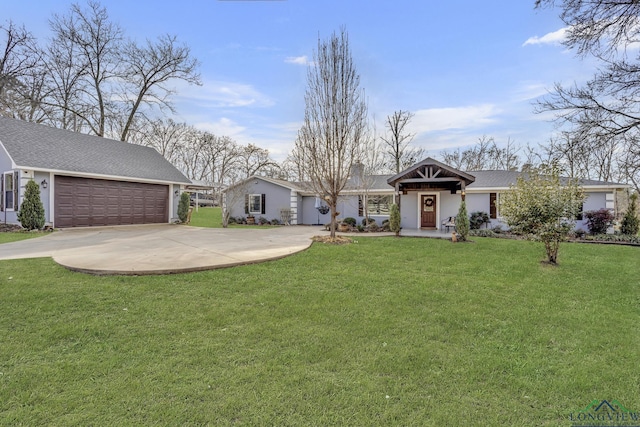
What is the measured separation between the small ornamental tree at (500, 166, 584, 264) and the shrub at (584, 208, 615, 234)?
7621 mm

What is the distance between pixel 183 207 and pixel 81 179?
4.92 m

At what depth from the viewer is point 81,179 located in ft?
44.2

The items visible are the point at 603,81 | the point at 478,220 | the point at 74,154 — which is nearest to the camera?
the point at 603,81

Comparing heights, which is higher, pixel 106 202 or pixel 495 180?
pixel 495 180

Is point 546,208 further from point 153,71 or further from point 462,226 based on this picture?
point 153,71

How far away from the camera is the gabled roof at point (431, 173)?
12219 mm

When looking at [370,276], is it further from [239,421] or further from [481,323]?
[239,421]

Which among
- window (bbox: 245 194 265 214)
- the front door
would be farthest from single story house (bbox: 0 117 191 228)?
the front door

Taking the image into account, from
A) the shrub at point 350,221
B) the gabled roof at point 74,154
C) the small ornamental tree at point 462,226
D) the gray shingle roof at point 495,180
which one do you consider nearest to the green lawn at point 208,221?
the gabled roof at point 74,154

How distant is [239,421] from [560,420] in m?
2.34

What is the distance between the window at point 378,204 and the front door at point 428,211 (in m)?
1.74

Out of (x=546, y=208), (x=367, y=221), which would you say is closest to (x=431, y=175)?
(x=367, y=221)

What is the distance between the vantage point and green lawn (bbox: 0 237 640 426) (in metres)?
2.32

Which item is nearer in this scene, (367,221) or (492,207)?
(492,207)
